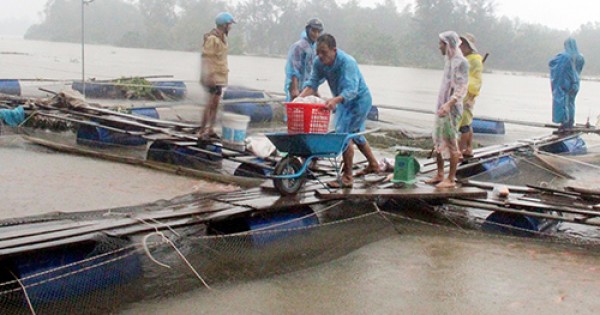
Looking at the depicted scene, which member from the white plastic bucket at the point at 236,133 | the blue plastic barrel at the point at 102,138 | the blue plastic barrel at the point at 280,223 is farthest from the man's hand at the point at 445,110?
the blue plastic barrel at the point at 102,138

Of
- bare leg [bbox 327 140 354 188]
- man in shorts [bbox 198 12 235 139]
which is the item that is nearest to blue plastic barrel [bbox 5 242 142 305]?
bare leg [bbox 327 140 354 188]

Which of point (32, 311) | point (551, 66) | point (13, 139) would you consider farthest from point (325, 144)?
point (551, 66)

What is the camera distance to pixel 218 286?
17.6 ft

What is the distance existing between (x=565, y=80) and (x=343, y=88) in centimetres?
754

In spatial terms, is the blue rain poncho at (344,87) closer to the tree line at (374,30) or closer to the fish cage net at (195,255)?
the fish cage net at (195,255)

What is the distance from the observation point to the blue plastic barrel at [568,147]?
12.5 meters

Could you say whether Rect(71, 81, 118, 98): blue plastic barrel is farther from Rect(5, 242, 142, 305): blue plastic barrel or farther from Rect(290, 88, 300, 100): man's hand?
Rect(5, 242, 142, 305): blue plastic barrel

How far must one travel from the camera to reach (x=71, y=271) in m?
4.96

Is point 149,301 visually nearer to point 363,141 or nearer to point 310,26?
point 363,141

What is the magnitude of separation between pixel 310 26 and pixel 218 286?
14.2ft

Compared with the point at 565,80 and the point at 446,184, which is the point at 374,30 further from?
the point at 446,184

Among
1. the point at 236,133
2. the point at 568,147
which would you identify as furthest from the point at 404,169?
the point at 568,147

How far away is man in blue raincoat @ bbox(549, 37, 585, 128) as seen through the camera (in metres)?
12.9

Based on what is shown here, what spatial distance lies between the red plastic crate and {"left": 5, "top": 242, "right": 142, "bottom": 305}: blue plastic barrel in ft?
6.78
